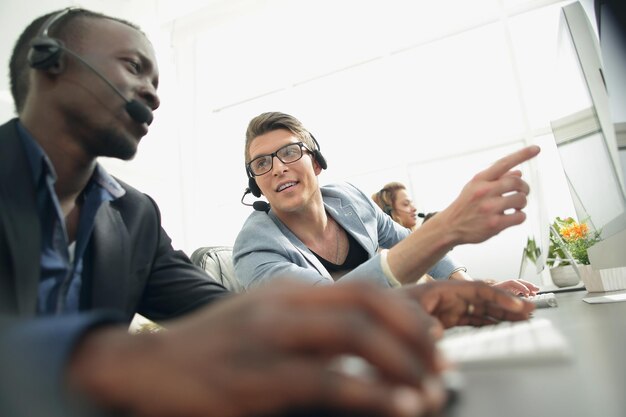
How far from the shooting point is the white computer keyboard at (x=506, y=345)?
1.11ft

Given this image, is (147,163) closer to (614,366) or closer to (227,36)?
(227,36)

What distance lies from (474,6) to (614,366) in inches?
164

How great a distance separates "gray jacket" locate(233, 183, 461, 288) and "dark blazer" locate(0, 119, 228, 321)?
205 mm

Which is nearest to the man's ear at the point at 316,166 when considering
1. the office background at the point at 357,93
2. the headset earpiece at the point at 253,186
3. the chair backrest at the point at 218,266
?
the headset earpiece at the point at 253,186

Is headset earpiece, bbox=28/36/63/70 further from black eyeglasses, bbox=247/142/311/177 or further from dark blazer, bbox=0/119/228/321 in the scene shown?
black eyeglasses, bbox=247/142/311/177

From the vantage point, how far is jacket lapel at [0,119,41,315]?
0.54m

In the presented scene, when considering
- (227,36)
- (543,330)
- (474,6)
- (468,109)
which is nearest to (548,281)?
(468,109)

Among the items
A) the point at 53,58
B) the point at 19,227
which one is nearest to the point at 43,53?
the point at 53,58

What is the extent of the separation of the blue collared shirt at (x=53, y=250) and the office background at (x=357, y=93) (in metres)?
2.41

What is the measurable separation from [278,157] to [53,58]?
709 millimetres

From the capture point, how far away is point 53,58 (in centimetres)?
72

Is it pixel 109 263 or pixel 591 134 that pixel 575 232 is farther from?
pixel 109 263

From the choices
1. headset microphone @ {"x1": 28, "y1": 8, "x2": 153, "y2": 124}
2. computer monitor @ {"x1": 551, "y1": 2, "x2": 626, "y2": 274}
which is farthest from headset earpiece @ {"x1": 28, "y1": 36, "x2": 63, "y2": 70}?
computer monitor @ {"x1": 551, "y1": 2, "x2": 626, "y2": 274}

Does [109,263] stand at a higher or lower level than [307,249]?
higher
